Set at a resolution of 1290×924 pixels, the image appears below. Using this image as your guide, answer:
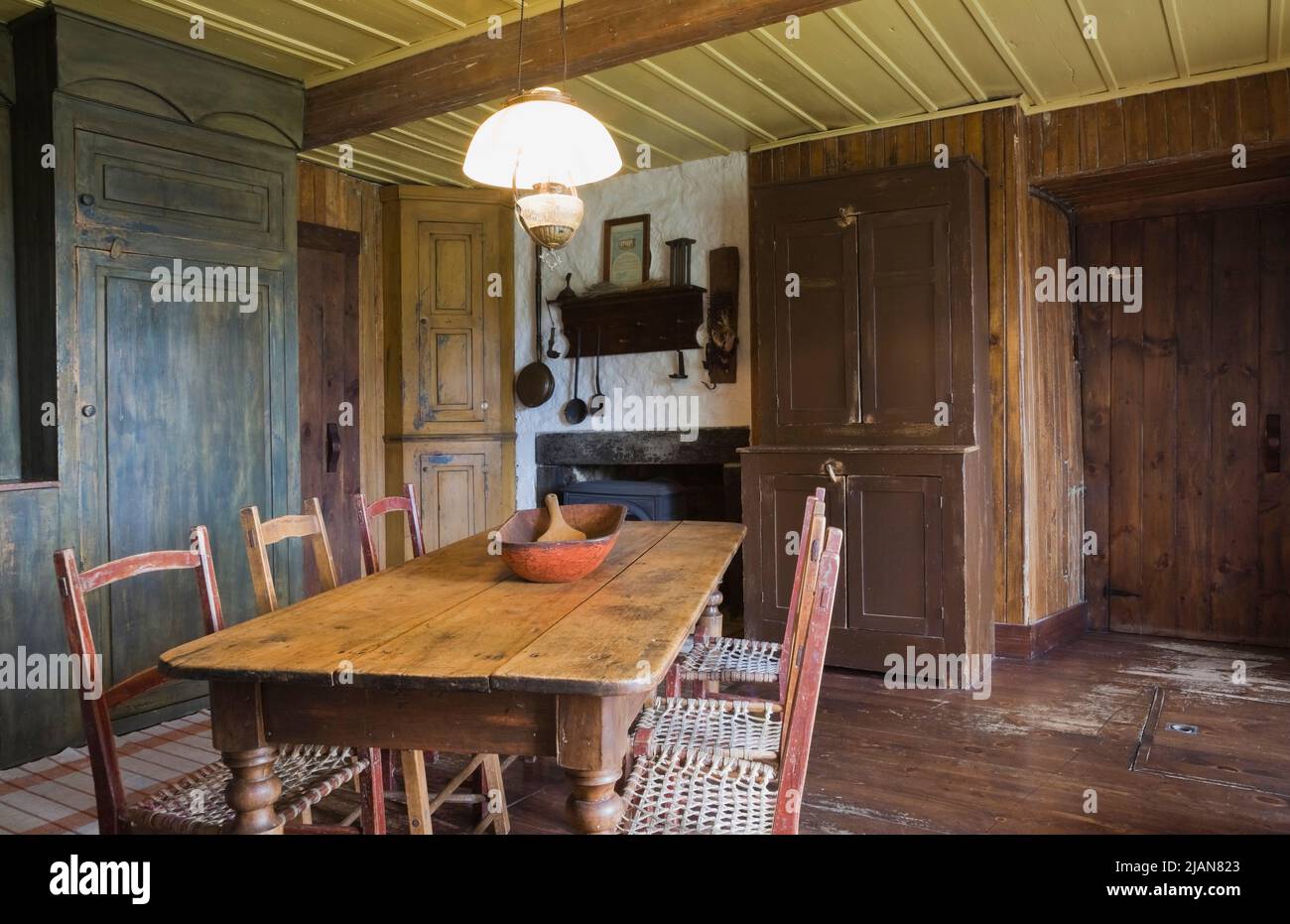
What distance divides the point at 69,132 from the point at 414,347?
7.59 feet

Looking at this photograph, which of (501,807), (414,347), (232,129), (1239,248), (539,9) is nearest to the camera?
(501,807)

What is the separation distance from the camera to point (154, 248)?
3502 mm

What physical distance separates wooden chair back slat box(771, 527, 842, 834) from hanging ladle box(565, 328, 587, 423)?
12.5ft

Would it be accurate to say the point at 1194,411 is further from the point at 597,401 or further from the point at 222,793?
the point at 222,793

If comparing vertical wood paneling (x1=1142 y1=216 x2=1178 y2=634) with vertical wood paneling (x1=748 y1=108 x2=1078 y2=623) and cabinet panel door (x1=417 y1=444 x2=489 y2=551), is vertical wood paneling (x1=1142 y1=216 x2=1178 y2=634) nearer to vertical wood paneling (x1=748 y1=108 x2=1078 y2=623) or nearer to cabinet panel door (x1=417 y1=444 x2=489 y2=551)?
vertical wood paneling (x1=748 y1=108 x2=1078 y2=623)

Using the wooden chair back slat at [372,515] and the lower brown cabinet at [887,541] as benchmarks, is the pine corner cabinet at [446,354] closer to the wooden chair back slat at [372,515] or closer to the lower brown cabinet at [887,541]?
the lower brown cabinet at [887,541]

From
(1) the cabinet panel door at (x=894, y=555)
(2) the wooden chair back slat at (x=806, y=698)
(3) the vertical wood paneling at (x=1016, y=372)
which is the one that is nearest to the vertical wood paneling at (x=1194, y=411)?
(3) the vertical wood paneling at (x=1016, y=372)

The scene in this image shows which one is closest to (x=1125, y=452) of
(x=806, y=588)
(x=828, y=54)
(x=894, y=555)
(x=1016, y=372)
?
(x=1016, y=372)

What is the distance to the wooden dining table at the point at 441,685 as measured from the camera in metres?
1.44

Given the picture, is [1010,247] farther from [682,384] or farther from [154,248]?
[154,248]

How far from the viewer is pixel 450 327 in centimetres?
543

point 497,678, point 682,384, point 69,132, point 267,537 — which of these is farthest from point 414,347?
point 497,678

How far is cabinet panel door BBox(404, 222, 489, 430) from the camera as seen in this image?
17.7 feet

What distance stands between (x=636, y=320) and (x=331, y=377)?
178cm
